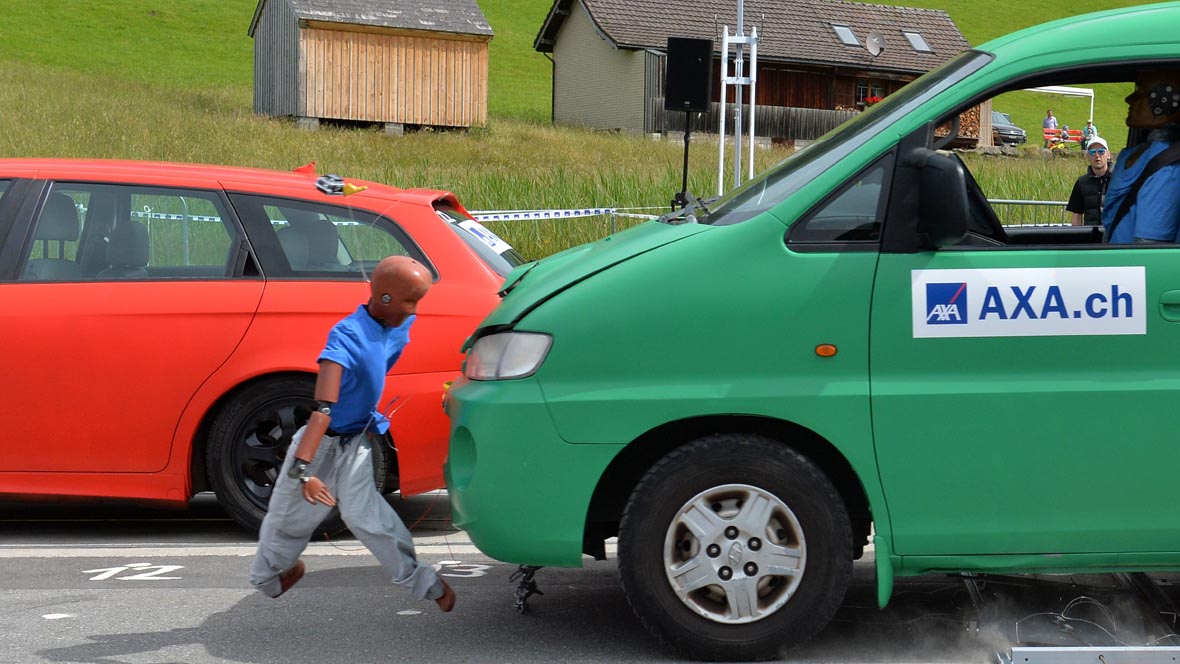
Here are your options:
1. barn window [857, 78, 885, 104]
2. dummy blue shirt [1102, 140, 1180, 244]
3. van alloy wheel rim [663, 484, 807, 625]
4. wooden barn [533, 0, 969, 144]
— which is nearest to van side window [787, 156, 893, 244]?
van alloy wheel rim [663, 484, 807, 625]

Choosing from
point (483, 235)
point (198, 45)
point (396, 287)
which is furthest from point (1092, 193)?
point (198, 45)

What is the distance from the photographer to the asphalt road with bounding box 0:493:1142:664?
16.2 ft

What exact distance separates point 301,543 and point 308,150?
27.7 meters

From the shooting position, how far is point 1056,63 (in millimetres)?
4645

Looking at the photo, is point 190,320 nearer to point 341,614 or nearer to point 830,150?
point 341,614

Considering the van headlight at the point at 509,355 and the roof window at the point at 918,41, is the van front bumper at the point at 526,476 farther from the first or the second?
the roof window at the point at 918,41

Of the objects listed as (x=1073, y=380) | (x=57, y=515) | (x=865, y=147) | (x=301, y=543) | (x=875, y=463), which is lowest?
(x=57, y=515)

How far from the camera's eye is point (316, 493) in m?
4.72

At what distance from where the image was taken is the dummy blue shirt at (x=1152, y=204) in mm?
4816

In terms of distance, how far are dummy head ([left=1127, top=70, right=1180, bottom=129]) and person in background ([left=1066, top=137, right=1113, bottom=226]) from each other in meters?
1.15

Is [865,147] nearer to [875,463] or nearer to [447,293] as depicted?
[875,463]

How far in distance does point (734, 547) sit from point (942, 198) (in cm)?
127

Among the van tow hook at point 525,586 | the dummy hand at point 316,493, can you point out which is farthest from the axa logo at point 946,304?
the dummy hand at point 316,493

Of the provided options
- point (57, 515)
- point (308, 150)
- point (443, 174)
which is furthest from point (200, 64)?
point (57, 515)
